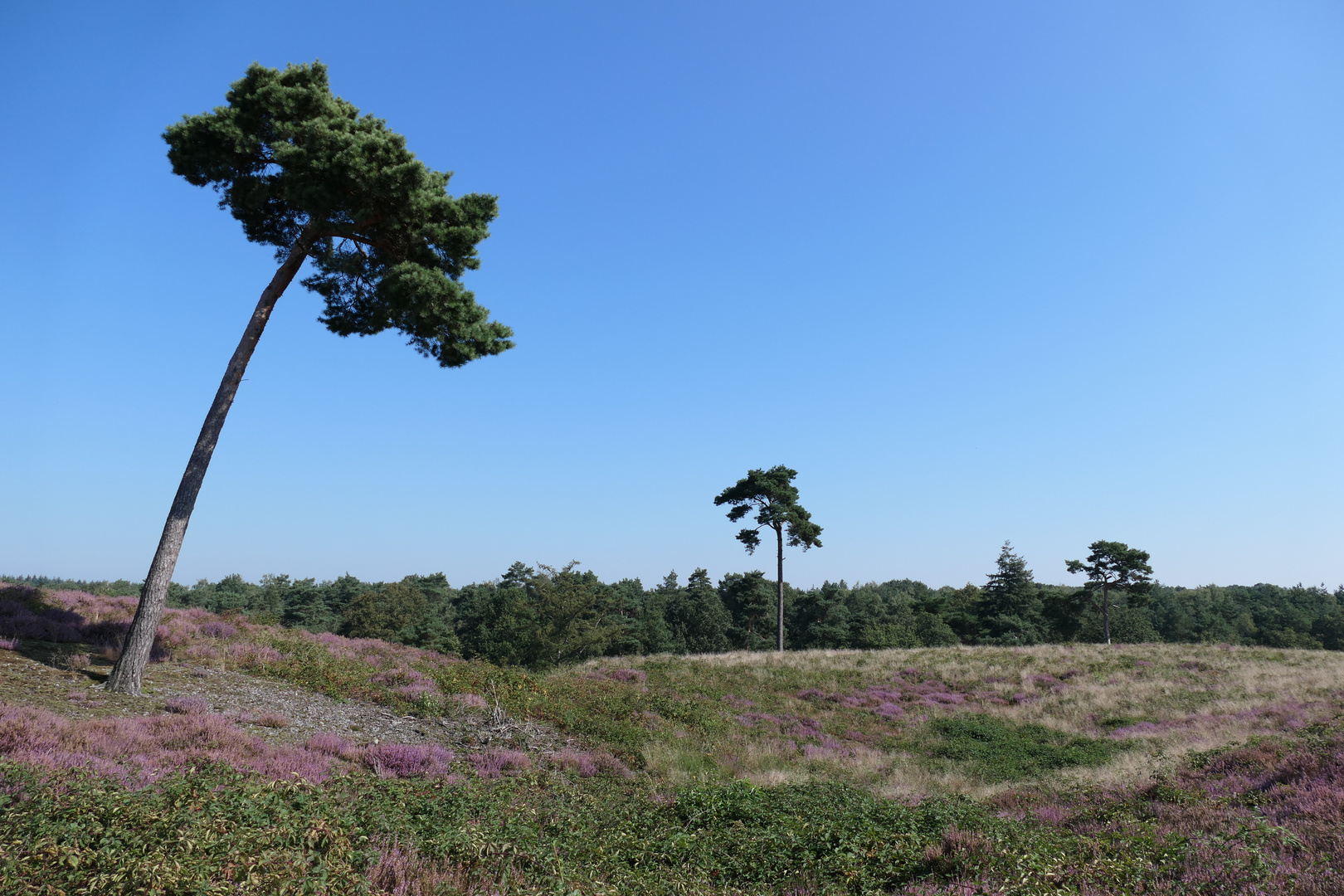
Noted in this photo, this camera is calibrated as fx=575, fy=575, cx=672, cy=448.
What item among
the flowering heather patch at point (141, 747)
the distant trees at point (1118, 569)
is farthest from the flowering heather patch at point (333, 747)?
the distant trees at point (1118, 569)

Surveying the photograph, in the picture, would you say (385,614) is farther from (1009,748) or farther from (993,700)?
(1009,748)

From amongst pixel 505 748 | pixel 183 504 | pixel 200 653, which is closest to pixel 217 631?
pixel 200 653

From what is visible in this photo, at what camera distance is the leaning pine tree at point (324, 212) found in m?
11.7

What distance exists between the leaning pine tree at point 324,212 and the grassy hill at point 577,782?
4.04 metres

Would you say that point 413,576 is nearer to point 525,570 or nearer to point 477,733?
point 525,570

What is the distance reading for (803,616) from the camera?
73688 millimetres

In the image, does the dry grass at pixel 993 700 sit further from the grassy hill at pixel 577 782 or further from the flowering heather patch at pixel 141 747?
the flowering heather patch at pixel 141 747

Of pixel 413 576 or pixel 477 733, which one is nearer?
pixel 477 733

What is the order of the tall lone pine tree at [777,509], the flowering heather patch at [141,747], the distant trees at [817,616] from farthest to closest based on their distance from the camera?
1. the distant trees at [817,616]
2. the tall lone pine tree at [777,509]
3. the flowering heather patch at [141,747]

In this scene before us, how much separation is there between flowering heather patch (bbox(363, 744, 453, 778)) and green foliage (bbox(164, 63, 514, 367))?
8.45 metres

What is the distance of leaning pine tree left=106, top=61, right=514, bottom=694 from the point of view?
11742 mm

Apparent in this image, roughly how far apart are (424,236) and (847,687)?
22.5 metres

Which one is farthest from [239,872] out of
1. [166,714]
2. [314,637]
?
[314,637]

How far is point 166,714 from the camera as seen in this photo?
354 inches
